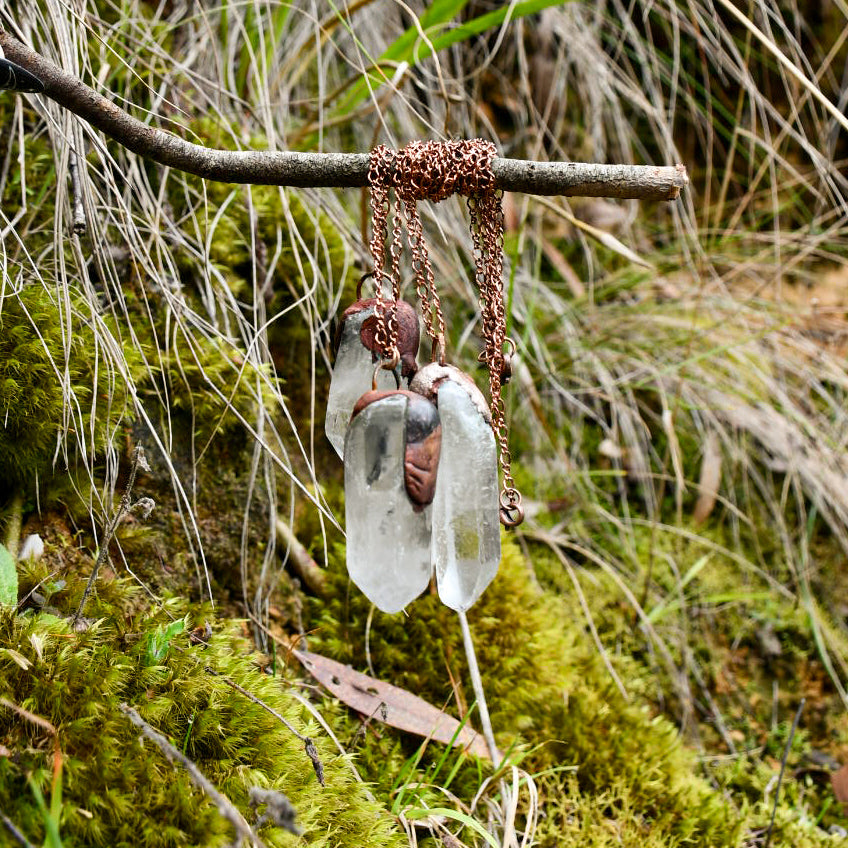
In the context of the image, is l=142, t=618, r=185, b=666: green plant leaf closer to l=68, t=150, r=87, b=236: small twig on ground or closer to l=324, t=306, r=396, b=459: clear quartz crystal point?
l=324, t=306, r=396, b=459: clear quartz crystal point

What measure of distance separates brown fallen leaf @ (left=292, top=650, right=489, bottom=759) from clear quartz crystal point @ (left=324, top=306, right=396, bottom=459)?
611mm

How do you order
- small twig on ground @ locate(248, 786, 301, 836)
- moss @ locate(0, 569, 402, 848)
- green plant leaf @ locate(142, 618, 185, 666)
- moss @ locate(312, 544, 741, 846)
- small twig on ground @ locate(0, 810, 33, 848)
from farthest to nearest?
1. moss @ locate(312, 544, 741, 846)
2. green plant leaf @ locate(142, 618, 185, 666)
3. moss @ locate(0, 569, 402, 848)
4. small twig on ground @ locate(248, 786, 301, 836)
5. small twig on ground @ locate(0, 810, 33, 848)

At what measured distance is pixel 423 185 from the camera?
3.95 feet

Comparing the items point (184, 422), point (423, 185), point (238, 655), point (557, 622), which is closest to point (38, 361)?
point (184, 422)

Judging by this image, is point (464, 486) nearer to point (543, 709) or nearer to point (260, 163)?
point (260, 163)

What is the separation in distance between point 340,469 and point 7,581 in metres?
1.06

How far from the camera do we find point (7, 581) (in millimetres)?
1220

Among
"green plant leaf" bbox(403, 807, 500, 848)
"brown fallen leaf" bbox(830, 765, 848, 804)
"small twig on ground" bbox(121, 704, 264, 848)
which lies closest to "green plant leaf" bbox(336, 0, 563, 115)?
"small twig on ground" bbox(121, 704, 264, 848)

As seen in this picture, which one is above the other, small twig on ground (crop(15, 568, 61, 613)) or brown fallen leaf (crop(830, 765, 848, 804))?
small twig on ground (crop(15, 568, 61, 613))

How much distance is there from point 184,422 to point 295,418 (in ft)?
1.39

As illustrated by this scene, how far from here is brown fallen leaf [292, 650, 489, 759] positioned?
164 cm

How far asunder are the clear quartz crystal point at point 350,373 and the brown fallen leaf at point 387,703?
0.61m

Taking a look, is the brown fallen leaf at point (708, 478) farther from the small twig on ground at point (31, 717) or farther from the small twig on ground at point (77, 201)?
the small twig on ground at point (31, 717)

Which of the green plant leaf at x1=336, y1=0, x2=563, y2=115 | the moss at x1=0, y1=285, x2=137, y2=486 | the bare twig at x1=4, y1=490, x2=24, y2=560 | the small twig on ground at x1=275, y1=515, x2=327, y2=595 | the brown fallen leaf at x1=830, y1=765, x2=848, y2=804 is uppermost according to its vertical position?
the green plant leaf at x1=336, y1=0, x2=563, y2=115
